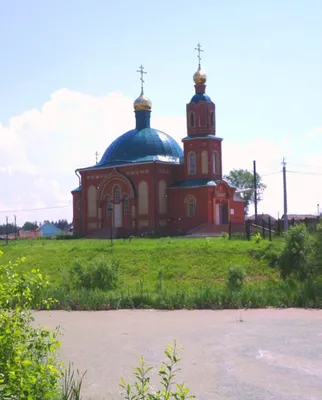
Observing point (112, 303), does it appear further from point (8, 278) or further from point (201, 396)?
point (8, 278)

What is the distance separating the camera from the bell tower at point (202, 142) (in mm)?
39656

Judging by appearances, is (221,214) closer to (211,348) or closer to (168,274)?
(168,274)

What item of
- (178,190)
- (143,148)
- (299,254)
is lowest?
(299,254)

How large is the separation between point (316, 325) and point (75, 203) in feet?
119

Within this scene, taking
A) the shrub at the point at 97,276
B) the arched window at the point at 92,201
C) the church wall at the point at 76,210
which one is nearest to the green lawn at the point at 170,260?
the shrub at the point at 97,276

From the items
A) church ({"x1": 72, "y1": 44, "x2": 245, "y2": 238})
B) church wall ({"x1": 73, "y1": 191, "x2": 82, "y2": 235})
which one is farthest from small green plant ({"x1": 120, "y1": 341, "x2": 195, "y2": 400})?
church wall ({"x1": 73, "y1": 191, "x2": 82, "y2": 235})

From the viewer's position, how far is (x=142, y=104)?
44344 millimetres

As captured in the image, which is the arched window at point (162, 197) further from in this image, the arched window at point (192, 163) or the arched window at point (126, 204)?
the arched window at point (126, 204)

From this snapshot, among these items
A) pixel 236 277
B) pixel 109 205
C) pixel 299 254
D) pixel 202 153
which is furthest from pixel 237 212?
pixel 236 277

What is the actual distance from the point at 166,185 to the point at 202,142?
395 centimetres

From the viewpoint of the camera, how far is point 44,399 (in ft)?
15.4

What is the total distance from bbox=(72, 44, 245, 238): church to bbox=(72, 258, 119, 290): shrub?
717 inches

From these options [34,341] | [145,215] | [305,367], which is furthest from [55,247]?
[34,341]

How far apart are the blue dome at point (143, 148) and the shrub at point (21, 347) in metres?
35.2
